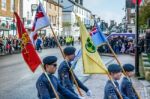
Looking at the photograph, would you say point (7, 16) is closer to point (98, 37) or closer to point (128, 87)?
point (98, 37)

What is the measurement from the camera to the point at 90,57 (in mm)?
10758

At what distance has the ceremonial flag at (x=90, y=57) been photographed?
1047 cm

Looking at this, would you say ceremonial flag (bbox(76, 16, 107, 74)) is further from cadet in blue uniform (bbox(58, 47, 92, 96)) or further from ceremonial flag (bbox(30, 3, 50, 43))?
ceremonial flag (bbox(30, 3, 50, 43))

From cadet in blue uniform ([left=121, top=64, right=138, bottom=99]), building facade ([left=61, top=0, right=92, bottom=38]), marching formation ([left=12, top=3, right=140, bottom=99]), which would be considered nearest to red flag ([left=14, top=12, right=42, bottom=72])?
marching formation ([left=12, top=3, right=140, bottom=99])

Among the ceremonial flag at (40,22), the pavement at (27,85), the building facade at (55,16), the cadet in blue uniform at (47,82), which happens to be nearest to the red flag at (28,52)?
the cadet in blue uniform at (47,82)

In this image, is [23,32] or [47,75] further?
[23,32]

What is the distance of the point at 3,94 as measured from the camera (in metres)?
17.8

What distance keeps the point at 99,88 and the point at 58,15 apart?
79909mm

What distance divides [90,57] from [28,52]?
1.69 meters

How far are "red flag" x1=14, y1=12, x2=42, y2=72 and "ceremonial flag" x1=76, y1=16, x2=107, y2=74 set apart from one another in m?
1.45

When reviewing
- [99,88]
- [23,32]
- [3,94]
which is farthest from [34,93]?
[23,32]

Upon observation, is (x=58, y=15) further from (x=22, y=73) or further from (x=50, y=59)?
(x=50, y=59)

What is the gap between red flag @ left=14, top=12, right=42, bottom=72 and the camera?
9477mm

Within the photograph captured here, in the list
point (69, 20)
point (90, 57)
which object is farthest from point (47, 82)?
point (69, 20)
